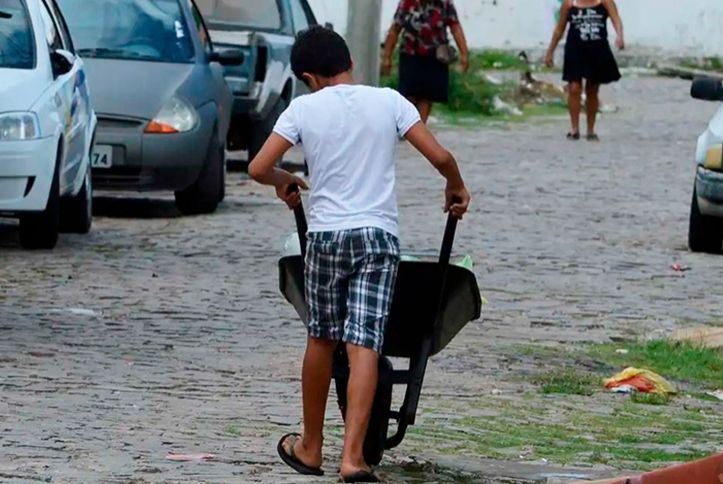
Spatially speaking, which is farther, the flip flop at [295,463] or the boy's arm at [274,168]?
the flip flop at [295,463]

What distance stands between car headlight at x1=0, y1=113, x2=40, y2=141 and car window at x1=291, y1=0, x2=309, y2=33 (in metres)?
8.29

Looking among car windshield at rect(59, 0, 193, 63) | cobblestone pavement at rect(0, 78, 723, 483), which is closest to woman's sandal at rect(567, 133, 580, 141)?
cobblestone pavement at rect(0, 78, 723, 483)

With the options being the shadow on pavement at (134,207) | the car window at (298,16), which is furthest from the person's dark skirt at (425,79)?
the shadow on pavement at (134,207)

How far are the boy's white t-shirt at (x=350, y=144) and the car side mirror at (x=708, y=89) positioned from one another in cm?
715

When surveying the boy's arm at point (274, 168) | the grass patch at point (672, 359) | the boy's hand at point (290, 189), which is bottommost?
the grass patch at point (672, 359)

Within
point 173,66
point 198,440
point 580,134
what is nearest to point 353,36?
point 580,134

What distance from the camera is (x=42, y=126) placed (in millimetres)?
12133

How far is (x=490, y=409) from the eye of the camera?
7938 millimetres

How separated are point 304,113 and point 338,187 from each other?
0.81ft

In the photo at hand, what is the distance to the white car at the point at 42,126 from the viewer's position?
12.0m

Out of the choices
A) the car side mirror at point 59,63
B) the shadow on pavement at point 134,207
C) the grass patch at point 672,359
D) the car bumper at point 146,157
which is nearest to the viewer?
the grass patch at point 672,359

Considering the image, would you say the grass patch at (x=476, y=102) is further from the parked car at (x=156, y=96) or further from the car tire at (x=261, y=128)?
the parked car at (x=156, y=96)

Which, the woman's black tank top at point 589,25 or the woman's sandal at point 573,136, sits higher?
the woman's black tank top at point 589,25

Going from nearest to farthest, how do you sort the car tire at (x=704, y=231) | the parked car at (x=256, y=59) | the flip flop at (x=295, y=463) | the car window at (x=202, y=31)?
the flip flop at (x=295, y=463)
the car tire at (x=704, y=231)
the car window at (x=202, y=31)
the parked car at (x=256, y=59)
